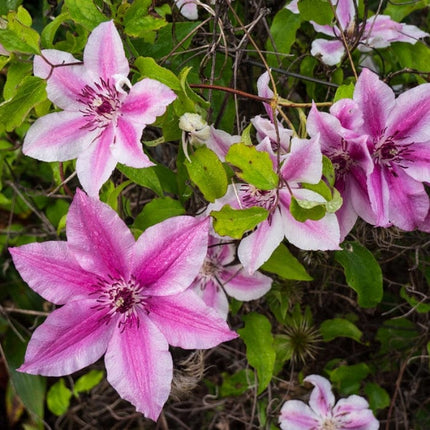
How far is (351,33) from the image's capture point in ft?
2.92

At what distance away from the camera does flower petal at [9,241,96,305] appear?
0.68 metres


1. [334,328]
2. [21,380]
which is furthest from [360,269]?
[21,380]

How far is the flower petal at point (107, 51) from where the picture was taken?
649 mm

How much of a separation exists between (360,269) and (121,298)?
36 centimetres

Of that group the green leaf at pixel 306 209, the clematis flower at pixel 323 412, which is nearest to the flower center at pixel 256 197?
the green leaf at pixel 306 209

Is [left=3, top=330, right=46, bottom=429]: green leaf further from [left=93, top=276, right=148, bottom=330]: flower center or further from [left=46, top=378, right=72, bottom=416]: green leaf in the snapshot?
[left=93, top=276, right=148, bottom=330]: flower center

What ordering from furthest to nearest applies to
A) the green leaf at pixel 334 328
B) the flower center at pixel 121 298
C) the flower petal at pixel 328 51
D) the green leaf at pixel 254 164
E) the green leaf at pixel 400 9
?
the green leaf at pixel 334 328 → the green leaf at pixel 400 9 → the flower petal at pixel 328 51 → the flower center at pixel 121 298 → the green leaf at pixel 254 164

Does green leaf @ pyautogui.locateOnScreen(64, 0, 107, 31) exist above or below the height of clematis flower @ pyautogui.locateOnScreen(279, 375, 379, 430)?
above

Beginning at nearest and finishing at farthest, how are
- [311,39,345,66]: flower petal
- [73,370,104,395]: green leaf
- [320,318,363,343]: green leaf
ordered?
[311,39,345,66]: flower petal < [320,318,363,343]: green leaf < [73,370,104,395]: green leaf

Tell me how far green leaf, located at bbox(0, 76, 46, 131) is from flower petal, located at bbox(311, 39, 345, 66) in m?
0.38

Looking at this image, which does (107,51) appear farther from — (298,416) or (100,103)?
(298,416)

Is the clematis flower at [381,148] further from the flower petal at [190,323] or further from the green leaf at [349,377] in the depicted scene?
the green leaf at [349,377]

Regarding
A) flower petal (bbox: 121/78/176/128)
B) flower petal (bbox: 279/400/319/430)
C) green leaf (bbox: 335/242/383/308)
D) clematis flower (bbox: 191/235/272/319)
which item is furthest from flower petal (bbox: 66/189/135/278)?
flower petal (bbox: 279/400/319/430)

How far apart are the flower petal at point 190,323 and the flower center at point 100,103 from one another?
216mm
